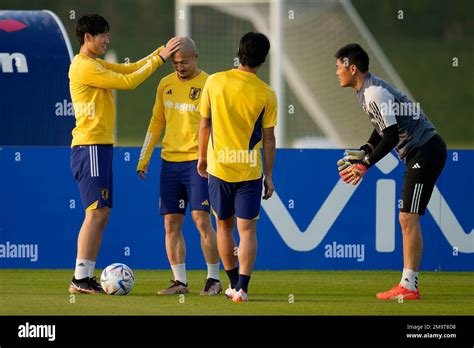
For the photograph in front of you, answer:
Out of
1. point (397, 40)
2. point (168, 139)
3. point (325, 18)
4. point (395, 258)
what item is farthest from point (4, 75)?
point (397, 40)

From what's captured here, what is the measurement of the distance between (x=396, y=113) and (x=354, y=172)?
582 millimetres

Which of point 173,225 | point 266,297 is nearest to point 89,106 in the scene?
point 173,225

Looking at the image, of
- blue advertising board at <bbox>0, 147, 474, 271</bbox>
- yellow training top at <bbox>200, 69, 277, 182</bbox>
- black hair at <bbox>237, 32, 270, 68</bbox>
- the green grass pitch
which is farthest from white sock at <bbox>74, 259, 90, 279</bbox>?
black hair at <bbox>237, 32, 270, 68</bbox>

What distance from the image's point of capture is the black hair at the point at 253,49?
30.6 ft

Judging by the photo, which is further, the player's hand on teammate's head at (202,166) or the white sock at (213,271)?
the white sock at (213,271)

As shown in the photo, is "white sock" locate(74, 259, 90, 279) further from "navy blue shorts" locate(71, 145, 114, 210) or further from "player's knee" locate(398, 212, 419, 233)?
"player's knee" locate(398, 212, 419, 233)

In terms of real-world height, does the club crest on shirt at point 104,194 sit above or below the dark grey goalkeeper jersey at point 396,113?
below

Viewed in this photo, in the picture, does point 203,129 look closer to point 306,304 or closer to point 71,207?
point 306,304

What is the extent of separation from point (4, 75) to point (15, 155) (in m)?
1.47

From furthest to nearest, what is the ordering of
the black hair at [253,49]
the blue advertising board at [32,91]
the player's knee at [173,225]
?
the blue advertising board at [32,91] < the player's knee at [173,225] < the black hair at [253,49]

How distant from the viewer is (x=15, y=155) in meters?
12.0

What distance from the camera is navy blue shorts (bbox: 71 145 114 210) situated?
9.97 meters

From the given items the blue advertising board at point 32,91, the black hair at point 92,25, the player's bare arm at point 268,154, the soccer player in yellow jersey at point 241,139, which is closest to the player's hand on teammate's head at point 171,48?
the black hair at point 92,25

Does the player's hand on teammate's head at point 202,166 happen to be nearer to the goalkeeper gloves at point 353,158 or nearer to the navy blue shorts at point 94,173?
the navy blue shorts at point 94,173
